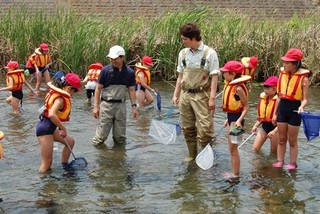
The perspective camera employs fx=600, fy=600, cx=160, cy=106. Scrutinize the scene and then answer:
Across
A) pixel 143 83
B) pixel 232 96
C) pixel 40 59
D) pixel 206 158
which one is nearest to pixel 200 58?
pixel 232 96

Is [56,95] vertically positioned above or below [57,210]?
above

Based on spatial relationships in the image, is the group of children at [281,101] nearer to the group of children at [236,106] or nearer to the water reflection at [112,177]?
the group of children at [236,106]

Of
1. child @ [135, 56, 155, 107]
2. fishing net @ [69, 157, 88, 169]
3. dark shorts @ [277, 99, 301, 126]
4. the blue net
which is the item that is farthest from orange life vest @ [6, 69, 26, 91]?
the blue net

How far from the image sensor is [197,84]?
26.9 ft

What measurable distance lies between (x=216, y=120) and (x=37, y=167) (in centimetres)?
461

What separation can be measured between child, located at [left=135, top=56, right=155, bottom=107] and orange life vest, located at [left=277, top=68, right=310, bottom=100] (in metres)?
5.01

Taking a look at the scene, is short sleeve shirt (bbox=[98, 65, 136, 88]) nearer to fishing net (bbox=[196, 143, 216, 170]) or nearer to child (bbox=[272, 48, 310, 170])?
fishing net (bbox=[196, 143, 216, 170])

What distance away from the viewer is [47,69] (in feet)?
50.9

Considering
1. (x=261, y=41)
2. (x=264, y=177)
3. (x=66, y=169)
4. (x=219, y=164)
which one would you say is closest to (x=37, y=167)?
(x=66, y=169)

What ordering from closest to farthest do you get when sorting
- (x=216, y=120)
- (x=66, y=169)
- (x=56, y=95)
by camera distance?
(x=56, y=95)
(x=66, y=169)
(x=216, y=120)

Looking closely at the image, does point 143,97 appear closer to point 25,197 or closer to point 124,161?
point 124,161

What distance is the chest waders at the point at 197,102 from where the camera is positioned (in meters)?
8.16

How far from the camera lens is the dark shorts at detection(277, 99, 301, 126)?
7859 mm

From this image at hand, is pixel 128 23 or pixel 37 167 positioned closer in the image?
pixel 37 167
